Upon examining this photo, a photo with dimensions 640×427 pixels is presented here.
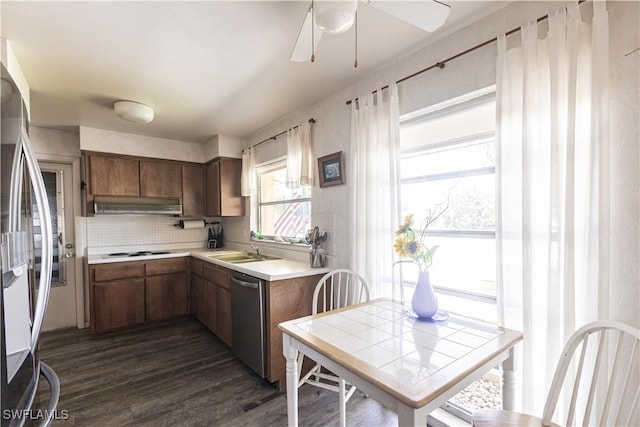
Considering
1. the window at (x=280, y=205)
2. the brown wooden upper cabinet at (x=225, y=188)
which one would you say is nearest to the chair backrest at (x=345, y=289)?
the window at (x=280, y=205)

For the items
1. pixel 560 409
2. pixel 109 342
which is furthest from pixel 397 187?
pixel 109 342

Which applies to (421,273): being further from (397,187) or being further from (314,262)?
(314,262)

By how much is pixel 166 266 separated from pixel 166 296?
0.36 m

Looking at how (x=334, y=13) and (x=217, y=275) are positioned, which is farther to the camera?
(x=217, y=275)

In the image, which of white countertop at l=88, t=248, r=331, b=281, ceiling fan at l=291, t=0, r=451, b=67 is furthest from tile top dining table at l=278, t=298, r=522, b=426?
ceiling fan at l=291, t=0, r=451, b=67

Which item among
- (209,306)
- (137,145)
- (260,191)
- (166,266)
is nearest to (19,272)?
(209,306)

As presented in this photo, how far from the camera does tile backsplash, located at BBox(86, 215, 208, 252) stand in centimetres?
360

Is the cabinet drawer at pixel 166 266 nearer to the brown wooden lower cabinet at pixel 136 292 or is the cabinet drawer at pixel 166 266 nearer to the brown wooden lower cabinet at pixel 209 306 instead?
the brown wooden lower cabinet at pixel 136 292

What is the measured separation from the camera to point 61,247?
341 cm

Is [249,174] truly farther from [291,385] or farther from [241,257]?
[291,385]

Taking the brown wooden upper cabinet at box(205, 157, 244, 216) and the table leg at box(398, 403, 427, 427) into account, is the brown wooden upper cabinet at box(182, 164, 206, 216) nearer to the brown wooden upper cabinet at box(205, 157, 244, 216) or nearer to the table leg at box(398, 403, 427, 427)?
the brown wooden upper cabinet at box(205, 157, 244, 216)

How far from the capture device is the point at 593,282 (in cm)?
118

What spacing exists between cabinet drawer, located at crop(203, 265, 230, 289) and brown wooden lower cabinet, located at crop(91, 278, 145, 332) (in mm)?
865

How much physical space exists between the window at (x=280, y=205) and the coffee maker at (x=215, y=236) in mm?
924
